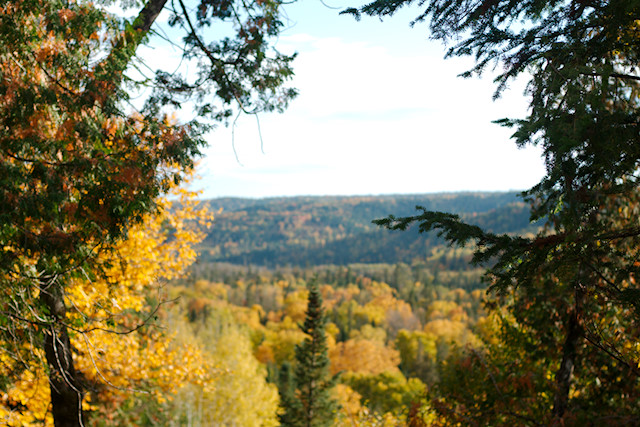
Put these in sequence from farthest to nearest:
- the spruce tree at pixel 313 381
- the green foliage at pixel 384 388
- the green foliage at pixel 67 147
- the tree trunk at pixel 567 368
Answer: the green foliage at pixel 384 388
the spruce tree at pixel 313 381
the tree trunk at pixel 567 368
the green foliage at pixel 67 147

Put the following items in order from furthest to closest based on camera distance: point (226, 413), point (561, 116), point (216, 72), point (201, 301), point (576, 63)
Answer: point (201, 301) → point (226, 413) → point (216, 72) → point (576, 63) → point (561, 116)

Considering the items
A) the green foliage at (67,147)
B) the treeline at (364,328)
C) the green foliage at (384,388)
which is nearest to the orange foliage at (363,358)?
the treeline at (364,328)

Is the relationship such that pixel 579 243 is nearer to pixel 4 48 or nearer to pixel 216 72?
pixel 216 72

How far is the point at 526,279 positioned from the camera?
353cm

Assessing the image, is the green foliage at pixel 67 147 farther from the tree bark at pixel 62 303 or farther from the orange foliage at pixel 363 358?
the orange foliage at pixel 363 358

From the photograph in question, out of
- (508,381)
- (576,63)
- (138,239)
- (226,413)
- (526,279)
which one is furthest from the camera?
(226,413)

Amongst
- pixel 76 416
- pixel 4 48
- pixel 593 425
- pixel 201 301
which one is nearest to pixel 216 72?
pixel 4 48

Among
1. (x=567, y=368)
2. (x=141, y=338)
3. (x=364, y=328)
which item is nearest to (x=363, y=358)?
(x=364, y=328)

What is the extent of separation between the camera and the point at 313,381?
2089 cm

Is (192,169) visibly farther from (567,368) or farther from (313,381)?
(313,381)

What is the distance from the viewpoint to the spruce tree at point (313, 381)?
66.6ft

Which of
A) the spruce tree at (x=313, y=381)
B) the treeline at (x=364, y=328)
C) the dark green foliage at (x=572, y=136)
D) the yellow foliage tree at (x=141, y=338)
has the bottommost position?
the treeline at (x=364, y=328)

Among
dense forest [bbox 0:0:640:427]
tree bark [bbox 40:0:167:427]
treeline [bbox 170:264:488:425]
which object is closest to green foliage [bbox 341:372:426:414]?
treeline [bbox 170:264:488:425]

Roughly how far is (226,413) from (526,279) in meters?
28.0
